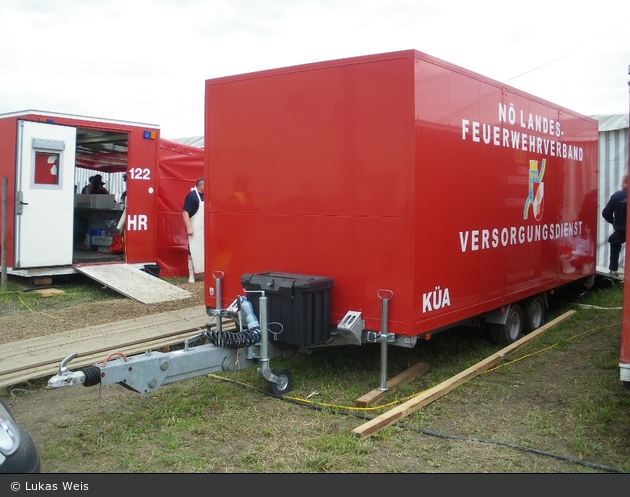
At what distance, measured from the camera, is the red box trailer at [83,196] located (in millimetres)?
9578

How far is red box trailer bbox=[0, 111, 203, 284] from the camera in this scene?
31.4ft

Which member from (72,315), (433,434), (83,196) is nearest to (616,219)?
(433,434)

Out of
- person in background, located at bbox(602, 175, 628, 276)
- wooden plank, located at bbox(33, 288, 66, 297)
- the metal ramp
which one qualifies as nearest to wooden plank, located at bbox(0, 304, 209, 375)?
the metal ramp

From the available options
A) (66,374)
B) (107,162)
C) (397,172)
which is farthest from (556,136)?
(107,162)

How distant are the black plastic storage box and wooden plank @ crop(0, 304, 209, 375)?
6.88ft

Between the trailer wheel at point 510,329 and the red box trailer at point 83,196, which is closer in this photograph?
the trailer wheel at point 510,329

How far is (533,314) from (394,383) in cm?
328

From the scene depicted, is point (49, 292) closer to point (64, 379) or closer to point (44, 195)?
point (44, 195)

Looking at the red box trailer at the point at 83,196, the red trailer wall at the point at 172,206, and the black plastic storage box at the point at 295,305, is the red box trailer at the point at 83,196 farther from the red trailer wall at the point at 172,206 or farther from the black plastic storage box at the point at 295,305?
the black plastic storage box at the point at 295,305

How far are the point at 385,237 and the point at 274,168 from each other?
1367 millimetres

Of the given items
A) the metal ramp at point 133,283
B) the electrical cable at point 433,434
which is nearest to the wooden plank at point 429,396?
the electrical cable at point 433,434

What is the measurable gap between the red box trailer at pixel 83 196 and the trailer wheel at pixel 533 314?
22.7 feet

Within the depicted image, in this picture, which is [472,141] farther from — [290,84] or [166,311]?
[166,311]

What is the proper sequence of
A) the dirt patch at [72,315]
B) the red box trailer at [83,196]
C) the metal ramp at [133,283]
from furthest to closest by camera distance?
the red box trailer at [83,196] → the metal ramp at [133,283] → the dirt patch at [72,315]
